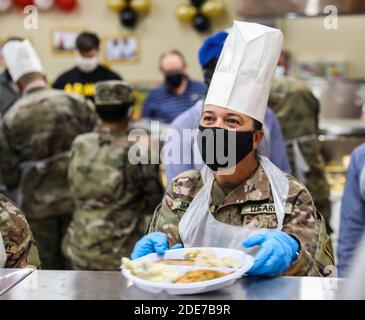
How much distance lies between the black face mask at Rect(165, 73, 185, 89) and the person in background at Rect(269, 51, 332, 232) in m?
1.61

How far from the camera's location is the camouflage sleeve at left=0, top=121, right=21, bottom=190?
3.43 meters

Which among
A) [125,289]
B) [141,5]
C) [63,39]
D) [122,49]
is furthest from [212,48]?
[63,39]

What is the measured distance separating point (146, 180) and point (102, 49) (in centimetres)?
408

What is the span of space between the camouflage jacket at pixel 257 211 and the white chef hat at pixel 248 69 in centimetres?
20

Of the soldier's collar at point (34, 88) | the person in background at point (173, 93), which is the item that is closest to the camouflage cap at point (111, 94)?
the soldier's collar at point (34, 88)

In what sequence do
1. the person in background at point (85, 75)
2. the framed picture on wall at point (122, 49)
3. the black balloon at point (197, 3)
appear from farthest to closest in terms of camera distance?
the framed picture on wall at point (122, 49)
the black balloon at point (197, 3)
the person in background at point (85, 75)

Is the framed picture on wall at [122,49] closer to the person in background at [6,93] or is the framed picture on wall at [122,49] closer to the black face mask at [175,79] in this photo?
the black face mask at [175,79]

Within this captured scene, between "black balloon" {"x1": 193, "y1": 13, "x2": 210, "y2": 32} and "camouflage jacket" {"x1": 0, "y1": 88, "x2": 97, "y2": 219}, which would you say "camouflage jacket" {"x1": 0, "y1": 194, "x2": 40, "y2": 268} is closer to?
"camouflage jacket" {"x1": 0, "y1": 88, "x2": 97, "y2": 219}

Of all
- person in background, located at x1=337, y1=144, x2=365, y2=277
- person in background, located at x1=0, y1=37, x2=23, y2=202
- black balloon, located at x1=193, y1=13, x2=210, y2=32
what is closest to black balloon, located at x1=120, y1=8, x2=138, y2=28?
black balloon, located at x1=193, y1=13, x2=210, y2=32

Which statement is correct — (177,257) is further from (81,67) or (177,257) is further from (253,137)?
(81,67)

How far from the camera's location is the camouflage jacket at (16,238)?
1.69 meters

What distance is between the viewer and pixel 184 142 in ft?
8.04

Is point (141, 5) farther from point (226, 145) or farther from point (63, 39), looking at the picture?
point (226, 145)

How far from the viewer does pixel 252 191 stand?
1.70 meters
